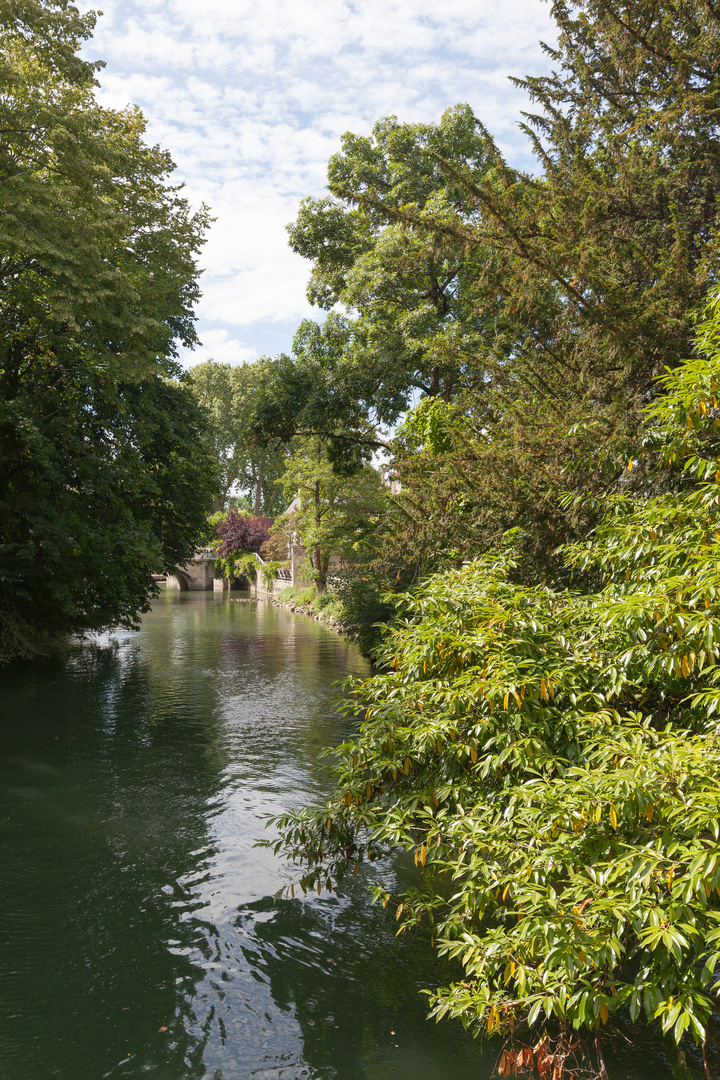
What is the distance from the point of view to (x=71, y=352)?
14711mm

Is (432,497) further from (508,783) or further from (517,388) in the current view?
(508,783)

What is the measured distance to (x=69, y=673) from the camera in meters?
17.0

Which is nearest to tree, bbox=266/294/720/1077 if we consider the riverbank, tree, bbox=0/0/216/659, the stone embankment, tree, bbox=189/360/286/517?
tree, bbox=0/0/216/659

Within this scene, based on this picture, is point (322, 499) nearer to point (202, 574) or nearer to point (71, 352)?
point (71, 352)

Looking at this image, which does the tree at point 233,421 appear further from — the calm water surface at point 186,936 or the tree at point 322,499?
the calm water surface at point 186,936

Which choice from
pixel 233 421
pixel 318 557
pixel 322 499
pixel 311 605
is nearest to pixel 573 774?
pixel 322 499

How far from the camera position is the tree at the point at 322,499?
92.8 ft

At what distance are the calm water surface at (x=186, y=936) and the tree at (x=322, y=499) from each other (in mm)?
15480

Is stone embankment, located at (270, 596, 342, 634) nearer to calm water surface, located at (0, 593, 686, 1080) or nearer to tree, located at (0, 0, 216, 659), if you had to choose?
tree, located at (0, 0, 216, 659)

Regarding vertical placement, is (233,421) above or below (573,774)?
above

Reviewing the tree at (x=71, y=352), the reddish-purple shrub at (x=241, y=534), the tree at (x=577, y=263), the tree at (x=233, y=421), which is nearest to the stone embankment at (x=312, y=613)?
the tree at (x=71, y=352)

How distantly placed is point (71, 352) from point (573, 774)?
14.1 metres

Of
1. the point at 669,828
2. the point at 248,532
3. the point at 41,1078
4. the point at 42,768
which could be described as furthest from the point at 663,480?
the point at 248,532

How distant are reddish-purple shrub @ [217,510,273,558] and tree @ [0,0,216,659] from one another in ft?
133
